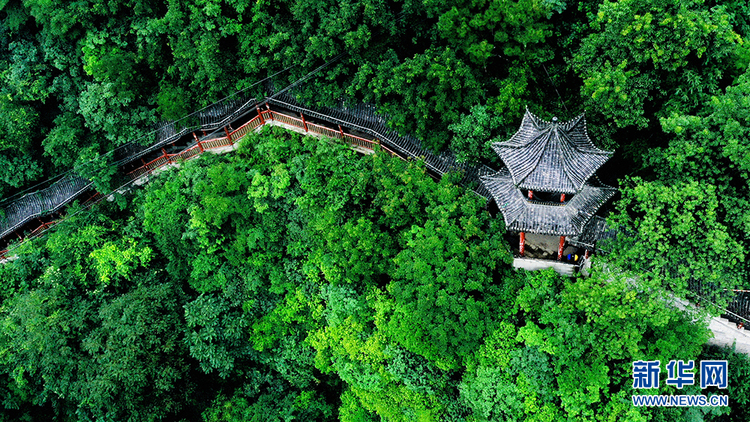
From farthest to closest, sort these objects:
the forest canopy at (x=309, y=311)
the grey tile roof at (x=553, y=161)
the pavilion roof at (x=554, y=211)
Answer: the pavilion roof at (x=554, y=211) → the forest canopy at (x=309, y=311) → the grey tile roof at (x=553, y=161)

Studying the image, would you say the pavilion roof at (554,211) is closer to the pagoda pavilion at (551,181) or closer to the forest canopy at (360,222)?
the pagoda pavilion at (551,181)

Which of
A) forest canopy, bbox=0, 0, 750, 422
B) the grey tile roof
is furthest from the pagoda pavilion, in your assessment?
forest canopy, bbox=0, 0, 750, 422

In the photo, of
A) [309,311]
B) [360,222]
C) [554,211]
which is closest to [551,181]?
[554,211]

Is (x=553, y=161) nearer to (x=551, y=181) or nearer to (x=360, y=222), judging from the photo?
(x=551, y=181)

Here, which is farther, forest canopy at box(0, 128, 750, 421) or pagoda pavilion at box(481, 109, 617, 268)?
forest canopy at box(0, 128, 750, 421)

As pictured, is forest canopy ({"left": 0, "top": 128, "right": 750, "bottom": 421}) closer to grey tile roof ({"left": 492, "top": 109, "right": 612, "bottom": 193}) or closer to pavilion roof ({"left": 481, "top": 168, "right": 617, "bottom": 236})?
pavilion roof ({"left": 481, "top": 168, "right": 617, "bottom": 236})

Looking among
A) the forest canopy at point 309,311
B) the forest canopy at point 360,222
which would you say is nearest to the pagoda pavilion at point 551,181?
the forest canopy at point 360,222

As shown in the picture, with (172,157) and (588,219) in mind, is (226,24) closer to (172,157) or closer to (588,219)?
(172,157)
